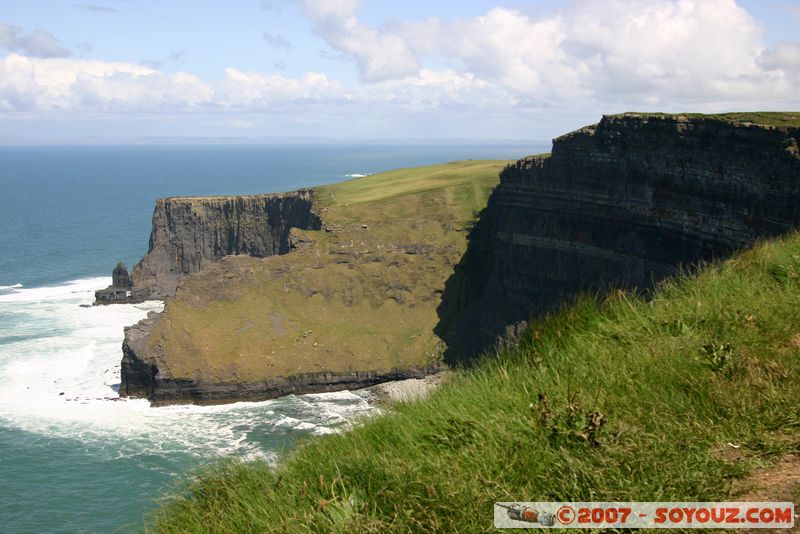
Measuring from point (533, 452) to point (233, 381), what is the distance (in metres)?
58.6

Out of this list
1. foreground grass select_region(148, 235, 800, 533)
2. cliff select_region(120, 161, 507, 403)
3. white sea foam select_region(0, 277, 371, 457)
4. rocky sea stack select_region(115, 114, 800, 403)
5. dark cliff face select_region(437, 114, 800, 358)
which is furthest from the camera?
cliff select_region(120, 161, 507, 403)

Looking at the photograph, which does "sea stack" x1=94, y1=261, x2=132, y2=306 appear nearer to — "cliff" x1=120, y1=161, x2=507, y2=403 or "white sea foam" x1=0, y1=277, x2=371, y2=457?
"white sea foam" x1=0, y1=277, x2=371, y2=457

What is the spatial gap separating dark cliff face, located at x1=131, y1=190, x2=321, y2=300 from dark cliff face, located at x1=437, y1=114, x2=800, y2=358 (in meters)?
33.9

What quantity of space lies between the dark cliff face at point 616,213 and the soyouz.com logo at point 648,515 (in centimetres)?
3414

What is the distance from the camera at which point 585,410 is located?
22.5 feet

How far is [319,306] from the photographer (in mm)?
74062

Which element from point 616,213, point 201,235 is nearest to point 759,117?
point 616,213

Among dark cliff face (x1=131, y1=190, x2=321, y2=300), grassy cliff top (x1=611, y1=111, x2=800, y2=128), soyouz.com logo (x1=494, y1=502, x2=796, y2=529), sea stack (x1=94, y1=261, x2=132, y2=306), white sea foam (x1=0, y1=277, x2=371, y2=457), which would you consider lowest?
white sea foam (x1=0, y1=277, x2=371, y2=457)

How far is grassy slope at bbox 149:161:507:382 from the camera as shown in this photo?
65312 millimetres

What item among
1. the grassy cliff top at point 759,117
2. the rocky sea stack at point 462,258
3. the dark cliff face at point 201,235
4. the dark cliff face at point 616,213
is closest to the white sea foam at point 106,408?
the rocky sea stack at point 462,258

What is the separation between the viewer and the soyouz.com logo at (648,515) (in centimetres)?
529

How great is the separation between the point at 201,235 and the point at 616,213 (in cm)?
6580

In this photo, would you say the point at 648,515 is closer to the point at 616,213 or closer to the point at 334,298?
the point at 616,213

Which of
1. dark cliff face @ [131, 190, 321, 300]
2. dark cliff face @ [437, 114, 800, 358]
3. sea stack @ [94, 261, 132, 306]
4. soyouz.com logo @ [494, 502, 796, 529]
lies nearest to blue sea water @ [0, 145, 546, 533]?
sea stack @ [94, 261, 132, 306]
